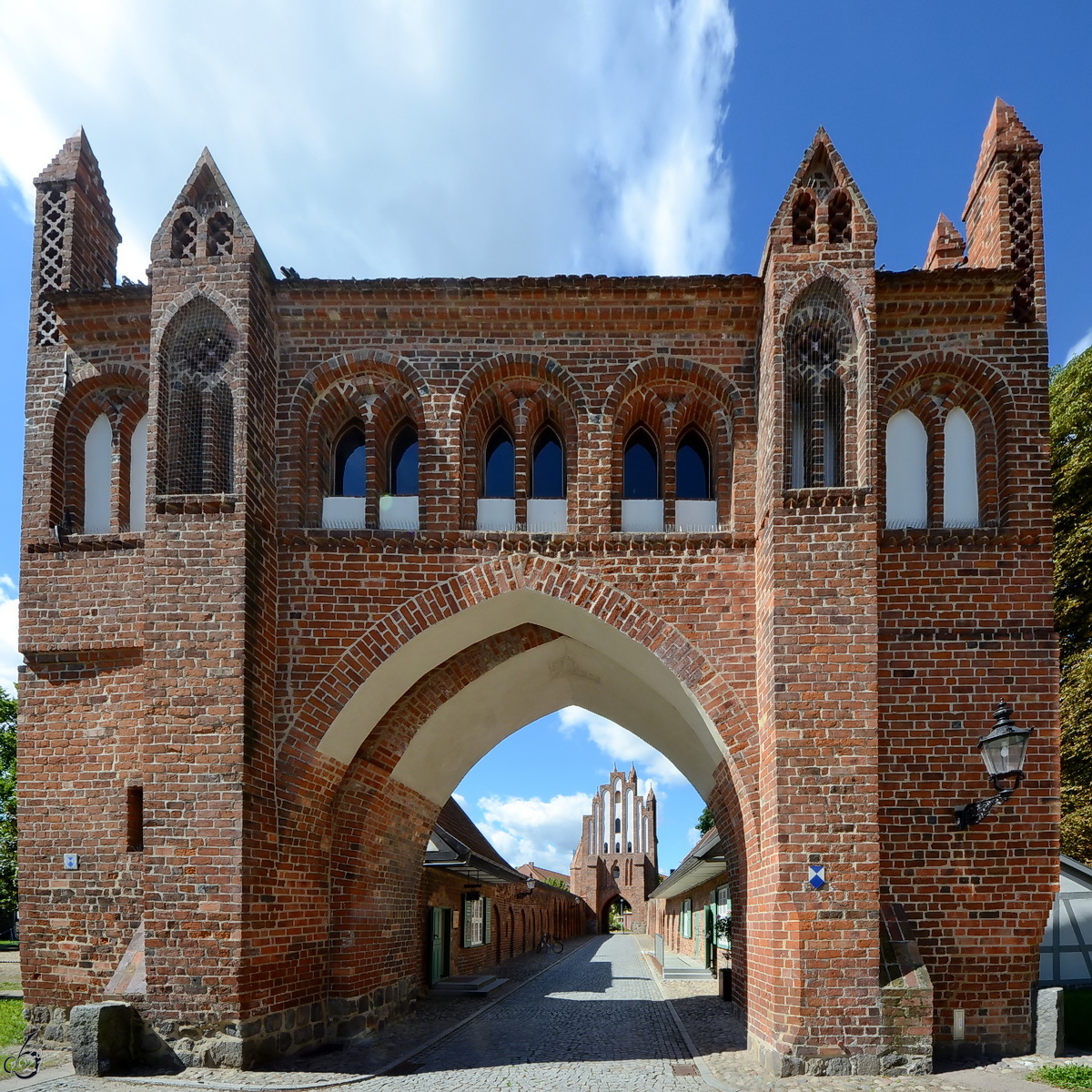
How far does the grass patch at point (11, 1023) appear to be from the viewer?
35.0 ft

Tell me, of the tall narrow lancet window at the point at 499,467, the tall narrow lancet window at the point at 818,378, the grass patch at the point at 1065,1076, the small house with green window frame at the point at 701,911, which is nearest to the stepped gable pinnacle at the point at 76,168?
the tall narrow lancet window at the point at 499,467

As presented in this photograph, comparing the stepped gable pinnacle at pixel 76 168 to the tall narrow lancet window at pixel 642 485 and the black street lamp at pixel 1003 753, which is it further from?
the black street lamp at pixel 1003 753

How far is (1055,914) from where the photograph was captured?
10.4 m

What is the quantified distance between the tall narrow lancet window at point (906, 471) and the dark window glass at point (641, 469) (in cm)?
249

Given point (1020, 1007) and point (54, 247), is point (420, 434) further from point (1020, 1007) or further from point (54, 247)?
point (1020, 1007)

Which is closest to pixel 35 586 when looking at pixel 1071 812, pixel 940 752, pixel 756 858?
pixel 756 858

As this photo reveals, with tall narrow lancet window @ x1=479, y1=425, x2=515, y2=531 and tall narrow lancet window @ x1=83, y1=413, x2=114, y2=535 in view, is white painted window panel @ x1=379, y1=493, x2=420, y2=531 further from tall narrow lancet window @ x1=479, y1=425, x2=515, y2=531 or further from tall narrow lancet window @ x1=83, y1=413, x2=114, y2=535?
tall narrow lancet window @ x1=83, y1=413, x2=114, y2=535

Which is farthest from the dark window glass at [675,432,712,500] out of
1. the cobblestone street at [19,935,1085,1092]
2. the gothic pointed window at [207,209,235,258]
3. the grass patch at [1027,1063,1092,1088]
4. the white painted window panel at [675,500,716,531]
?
the grass patch at [1027,1063,1092,1088]

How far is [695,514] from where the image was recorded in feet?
36.5

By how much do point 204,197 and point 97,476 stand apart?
10.8ft

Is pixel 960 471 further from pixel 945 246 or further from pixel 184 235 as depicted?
pixel 184 235

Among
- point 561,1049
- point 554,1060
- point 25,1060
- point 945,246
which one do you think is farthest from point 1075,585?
point 25,1060

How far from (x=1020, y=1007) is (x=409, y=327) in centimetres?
913

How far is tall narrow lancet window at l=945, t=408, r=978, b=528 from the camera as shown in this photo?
35.1 feet
